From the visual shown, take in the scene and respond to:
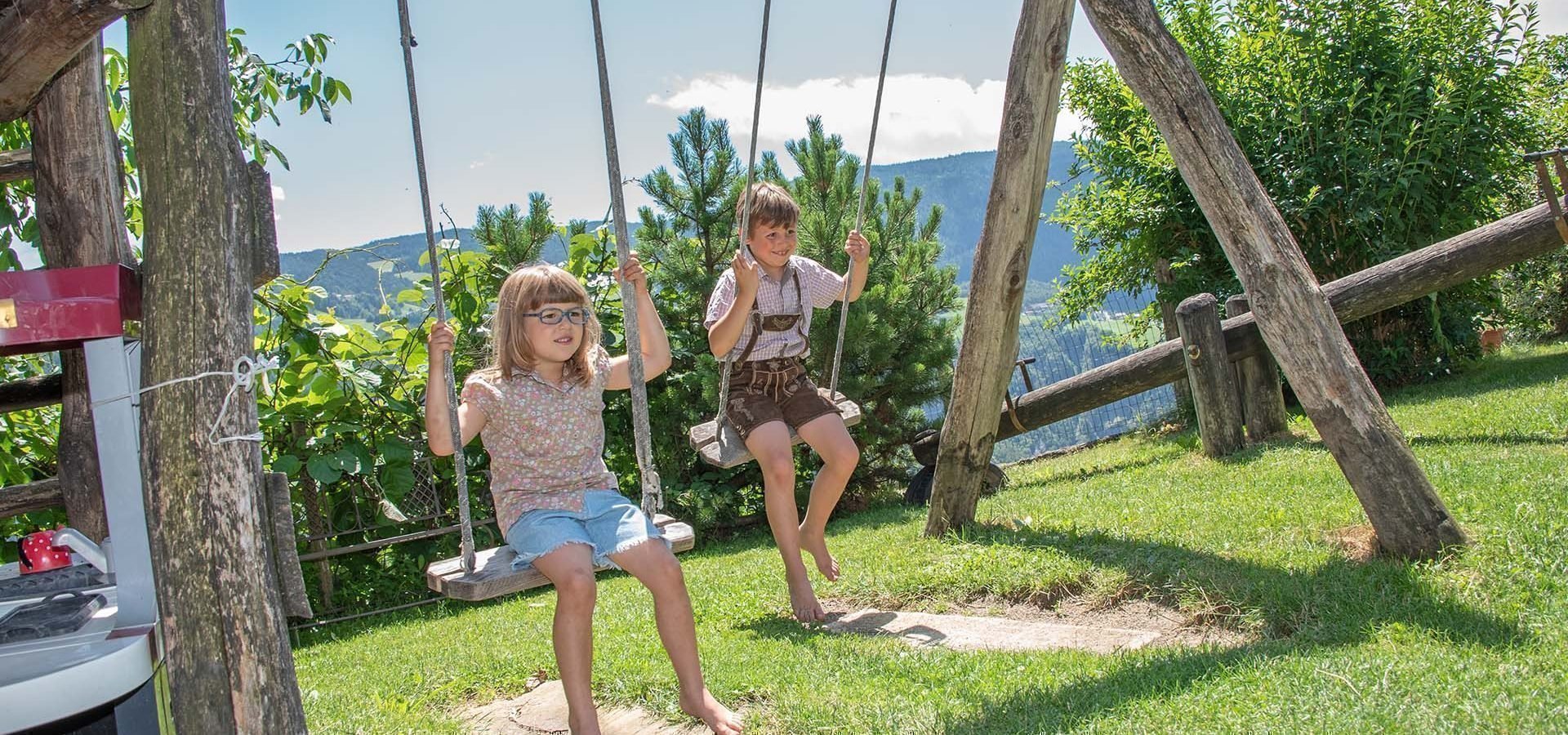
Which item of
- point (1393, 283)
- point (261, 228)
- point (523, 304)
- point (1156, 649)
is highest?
point (261, 228)

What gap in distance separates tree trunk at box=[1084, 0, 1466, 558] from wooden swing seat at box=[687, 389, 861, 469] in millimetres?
1656

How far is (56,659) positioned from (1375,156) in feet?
32.1

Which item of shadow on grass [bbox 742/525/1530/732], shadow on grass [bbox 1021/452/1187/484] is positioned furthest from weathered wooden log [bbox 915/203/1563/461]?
shadow on grass [bbox 742/525/1530/732]

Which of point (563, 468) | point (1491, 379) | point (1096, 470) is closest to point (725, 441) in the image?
point (563, 468)

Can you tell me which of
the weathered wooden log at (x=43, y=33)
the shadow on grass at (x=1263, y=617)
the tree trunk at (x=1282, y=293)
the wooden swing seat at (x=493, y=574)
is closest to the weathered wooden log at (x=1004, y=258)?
the tree trunk at (x=1282, y=293)

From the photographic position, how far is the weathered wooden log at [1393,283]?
7355 mm

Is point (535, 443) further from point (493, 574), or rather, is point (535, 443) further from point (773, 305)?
point (773, 305)

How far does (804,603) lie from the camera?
480 centimetres

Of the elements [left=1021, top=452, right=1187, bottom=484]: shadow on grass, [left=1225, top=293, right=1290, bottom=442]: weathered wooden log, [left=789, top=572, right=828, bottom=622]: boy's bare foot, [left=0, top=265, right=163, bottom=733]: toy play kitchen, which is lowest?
[left=1021, top=452, right=1187, bottom=484]: shadow on grass

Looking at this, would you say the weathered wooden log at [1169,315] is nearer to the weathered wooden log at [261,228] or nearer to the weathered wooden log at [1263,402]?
the weathered wooden log at [1263,402]

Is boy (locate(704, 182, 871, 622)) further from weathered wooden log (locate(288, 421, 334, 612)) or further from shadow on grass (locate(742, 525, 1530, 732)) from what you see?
weathered wooden log (locate(288, 421, 334, 612))

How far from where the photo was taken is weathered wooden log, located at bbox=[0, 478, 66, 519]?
15.4 ft

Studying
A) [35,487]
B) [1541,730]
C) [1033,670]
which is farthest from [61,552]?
[1541,730]

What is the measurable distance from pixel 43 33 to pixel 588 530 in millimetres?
1923
